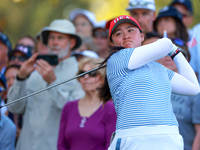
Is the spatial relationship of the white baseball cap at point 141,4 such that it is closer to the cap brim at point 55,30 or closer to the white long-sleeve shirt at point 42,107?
the cap brim at point 55,30

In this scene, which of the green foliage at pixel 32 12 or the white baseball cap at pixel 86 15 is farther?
the green foliage at pixel 32 12

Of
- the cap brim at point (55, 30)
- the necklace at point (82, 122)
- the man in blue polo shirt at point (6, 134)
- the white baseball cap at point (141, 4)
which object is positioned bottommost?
the man in blue polo shirt at point (6, 134)

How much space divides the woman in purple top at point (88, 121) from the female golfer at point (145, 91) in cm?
122

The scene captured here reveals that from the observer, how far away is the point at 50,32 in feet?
22.8

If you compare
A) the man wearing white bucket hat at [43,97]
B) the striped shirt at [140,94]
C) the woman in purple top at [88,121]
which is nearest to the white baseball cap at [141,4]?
the man wearing white bucket hat at [43,97]

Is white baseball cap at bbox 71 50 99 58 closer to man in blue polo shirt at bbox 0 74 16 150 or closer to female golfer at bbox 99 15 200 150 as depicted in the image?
man in blue polo shirt at bbox 0 74 16 150

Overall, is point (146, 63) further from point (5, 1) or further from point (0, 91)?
point (5, 1)

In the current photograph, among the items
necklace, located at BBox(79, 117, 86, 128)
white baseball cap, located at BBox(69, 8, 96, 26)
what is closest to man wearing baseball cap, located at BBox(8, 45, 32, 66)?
white baseball cap, located at BBox(69, 8, 96, 26)

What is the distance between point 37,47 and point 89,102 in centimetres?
286

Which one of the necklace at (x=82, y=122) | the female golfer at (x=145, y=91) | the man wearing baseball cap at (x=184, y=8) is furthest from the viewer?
the man wearing baseball cap at (x=184, y=8)

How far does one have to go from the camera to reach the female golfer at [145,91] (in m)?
3.37

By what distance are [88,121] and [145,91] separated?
1771 millimetres

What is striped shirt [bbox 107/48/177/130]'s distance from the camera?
11.2ft

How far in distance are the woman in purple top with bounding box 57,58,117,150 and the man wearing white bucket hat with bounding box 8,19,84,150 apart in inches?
20.0
